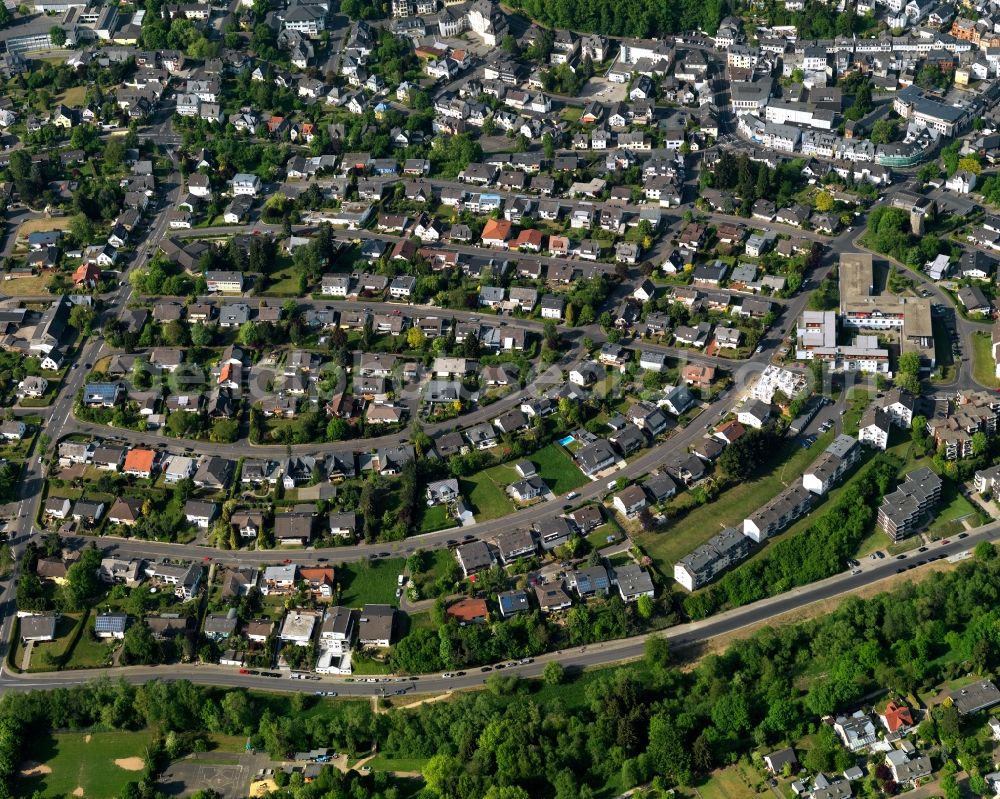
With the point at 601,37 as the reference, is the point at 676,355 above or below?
below

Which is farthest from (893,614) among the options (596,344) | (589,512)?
(596,344)

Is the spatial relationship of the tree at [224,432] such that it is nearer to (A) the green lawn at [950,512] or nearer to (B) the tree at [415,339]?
(B) the tree at [415,339]

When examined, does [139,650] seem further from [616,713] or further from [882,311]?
[882,311]

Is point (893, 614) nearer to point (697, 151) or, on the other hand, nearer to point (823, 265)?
point (823, 265)

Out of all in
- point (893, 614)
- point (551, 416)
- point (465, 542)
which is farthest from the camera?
point (551, 416)

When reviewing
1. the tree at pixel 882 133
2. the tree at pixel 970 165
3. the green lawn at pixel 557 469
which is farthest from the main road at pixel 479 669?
the tree at pixel 882 133

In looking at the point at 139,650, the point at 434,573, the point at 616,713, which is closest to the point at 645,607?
the point at 616,713
